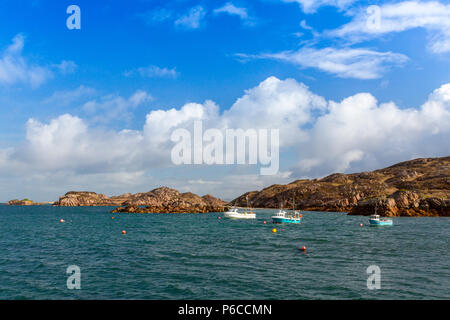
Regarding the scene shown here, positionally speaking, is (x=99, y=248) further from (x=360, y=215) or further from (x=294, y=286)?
(x=360, y=215)

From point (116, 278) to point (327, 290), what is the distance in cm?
2031
